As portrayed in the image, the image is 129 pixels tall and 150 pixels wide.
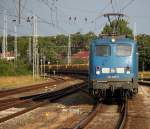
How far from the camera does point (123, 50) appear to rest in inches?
893

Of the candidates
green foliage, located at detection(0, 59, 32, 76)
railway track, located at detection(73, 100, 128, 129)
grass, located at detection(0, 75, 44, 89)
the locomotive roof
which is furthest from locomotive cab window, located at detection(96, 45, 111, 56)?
green foliage, located at detection(0, 59, 32, 76)

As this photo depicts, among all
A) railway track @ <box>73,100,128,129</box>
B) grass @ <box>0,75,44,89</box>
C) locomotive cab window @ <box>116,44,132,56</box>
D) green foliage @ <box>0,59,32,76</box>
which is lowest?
grass @ <box>0,75,44,89</box>

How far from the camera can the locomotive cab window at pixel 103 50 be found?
22.8 metres

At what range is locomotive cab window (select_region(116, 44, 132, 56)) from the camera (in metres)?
22.6

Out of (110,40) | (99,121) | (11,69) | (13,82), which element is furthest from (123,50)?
(11,69)

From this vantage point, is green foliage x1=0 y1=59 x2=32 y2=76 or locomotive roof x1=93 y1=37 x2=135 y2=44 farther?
green foliage x1=0 y1=59 x2=32 y2=76

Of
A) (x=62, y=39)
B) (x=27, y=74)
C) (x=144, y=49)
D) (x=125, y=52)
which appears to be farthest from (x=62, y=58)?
(x=125, y=52)

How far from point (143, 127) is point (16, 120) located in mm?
4664

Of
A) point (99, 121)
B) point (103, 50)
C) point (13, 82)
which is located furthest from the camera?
point (13, 82)

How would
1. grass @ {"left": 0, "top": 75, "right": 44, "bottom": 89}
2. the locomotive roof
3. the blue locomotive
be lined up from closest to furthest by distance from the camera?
the blue locomotive < the locomotive roof < grass @ {"left": 0, "top": 75, "right": 44, "bottom": 89}

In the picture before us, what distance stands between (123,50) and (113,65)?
0.89 meters

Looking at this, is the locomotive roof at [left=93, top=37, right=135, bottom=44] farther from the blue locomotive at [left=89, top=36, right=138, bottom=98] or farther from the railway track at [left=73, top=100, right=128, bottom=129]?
the railway track at [left=73, top=100, right=128, bottom=129]

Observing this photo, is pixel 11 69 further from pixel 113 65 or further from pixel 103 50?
pixel 113 65

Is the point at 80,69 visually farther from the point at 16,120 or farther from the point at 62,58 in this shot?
the point at 16,120
